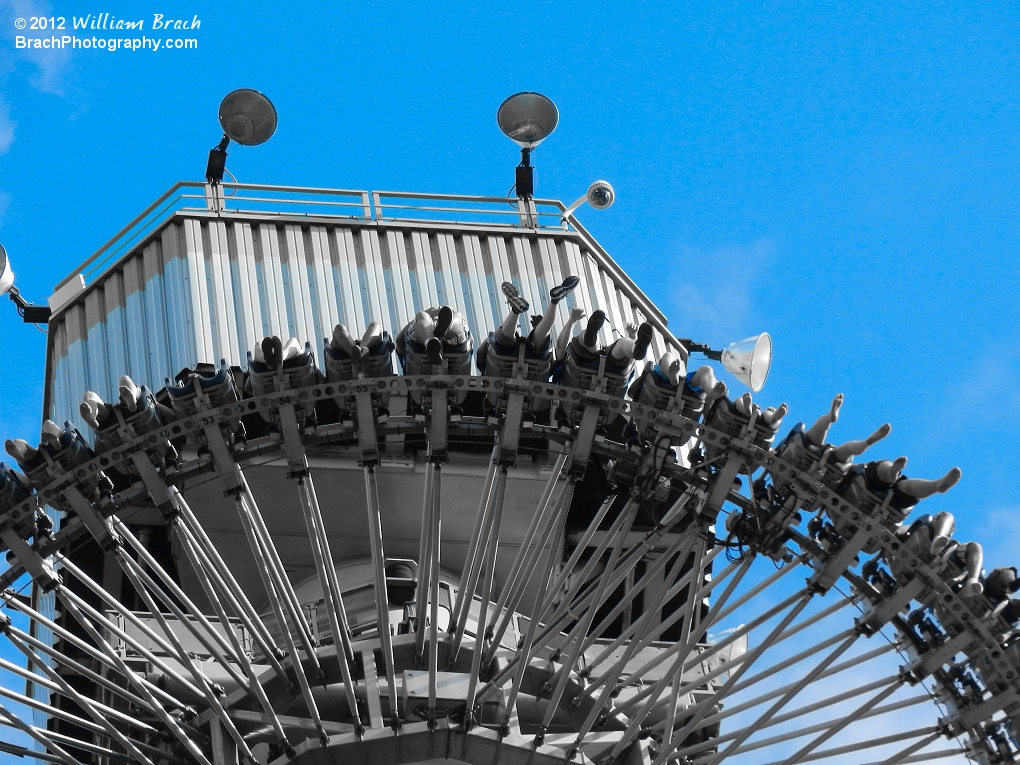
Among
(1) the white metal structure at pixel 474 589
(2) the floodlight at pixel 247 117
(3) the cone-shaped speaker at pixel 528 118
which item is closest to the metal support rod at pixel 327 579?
(1) the white metal structure at pixel 474 589

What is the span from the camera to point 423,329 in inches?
929

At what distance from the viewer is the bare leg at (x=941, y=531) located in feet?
75.7

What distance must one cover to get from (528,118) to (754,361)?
319 inches

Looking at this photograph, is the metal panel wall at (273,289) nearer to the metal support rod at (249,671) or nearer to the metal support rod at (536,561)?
the metal support rod at (536,561)

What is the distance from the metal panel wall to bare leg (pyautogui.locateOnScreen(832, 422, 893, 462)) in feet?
24.1

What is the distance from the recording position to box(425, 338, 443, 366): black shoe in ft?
76.9

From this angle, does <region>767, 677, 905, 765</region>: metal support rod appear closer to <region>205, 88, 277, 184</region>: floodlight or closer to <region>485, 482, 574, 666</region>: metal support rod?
<region>485, 482, 574, 666</region>: metal support rod

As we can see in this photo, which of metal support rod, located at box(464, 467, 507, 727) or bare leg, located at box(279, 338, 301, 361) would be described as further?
bare leg, located at box(279, 338, 301, 361)

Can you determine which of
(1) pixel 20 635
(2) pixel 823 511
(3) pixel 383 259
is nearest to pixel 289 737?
(1) pixel 20 635

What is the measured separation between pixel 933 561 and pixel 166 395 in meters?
12.2

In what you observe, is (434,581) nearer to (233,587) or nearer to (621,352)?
(233,587)

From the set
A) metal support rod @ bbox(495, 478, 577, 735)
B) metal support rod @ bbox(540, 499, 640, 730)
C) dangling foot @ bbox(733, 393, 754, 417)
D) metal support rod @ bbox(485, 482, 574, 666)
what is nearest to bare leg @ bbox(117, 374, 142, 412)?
metal support rod @ bbox(485, 482, 574, 666)

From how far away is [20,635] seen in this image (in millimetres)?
22641

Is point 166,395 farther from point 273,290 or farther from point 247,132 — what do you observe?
point 247,132
